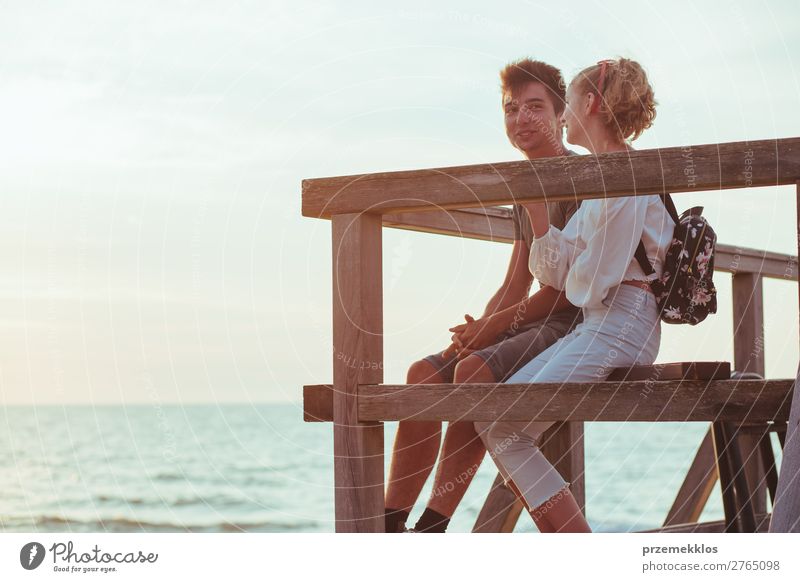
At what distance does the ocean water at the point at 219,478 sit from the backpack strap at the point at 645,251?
335 inches

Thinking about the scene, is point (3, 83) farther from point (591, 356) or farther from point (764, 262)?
point (764, 262)

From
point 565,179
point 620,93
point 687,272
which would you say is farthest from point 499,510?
point 565,179

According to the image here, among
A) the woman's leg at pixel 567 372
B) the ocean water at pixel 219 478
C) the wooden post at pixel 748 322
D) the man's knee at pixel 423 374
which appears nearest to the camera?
the woman's leg at pixel 567 372

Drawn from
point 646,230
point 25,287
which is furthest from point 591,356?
point 25,287

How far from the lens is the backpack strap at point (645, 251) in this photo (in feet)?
10.1

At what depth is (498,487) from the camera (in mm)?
4508

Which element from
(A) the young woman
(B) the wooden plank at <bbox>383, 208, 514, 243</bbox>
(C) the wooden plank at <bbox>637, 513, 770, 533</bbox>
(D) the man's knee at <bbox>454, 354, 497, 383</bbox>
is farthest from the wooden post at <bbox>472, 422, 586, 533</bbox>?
(A) the young woman

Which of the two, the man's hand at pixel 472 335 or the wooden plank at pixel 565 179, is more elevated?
the wooden plank at pixel 565 179

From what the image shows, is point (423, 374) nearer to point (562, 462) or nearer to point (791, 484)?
point (562, 462)

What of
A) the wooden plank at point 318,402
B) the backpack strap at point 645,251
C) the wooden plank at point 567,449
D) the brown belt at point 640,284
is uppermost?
the backpack strap at point 645,251

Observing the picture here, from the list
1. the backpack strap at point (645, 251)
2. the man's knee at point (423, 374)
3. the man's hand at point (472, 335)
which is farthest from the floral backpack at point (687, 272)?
the man's knee at point (423, 374)

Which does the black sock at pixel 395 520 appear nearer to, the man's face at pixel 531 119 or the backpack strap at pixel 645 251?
the backpack strap at pixel 645 251
